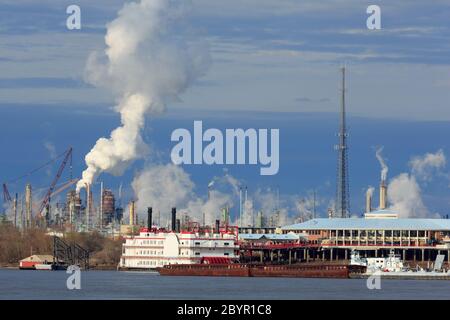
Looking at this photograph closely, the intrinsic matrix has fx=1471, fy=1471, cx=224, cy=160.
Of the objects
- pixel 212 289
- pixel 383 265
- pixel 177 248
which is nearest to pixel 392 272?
pixel 383 265

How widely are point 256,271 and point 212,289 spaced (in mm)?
46169

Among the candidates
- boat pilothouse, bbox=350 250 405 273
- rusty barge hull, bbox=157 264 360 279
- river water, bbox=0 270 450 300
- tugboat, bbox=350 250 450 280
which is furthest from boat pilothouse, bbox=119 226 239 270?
river water, bbox=0 270 450 300

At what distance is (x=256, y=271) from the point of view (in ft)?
574

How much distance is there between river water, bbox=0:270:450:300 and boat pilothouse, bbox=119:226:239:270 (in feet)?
100

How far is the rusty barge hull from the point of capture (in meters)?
171

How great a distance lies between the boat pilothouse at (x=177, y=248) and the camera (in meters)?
188

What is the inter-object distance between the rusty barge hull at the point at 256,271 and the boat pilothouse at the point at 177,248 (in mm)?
9003

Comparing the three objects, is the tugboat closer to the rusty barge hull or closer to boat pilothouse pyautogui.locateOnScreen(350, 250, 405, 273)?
boat pilothouse pyautogui.locateOnScreen(350, 250, 405, 273)

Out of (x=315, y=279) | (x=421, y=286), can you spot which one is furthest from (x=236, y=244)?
(x=421, y=286)

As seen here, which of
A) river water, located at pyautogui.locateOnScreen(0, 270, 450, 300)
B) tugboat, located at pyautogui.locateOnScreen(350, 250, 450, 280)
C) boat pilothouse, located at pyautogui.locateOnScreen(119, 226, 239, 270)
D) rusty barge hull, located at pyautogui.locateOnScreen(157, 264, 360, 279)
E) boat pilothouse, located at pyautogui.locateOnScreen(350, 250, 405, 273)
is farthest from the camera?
boat pilothouse, located at pyautogui.locateOnScreen(119, 226, 239, 270)
